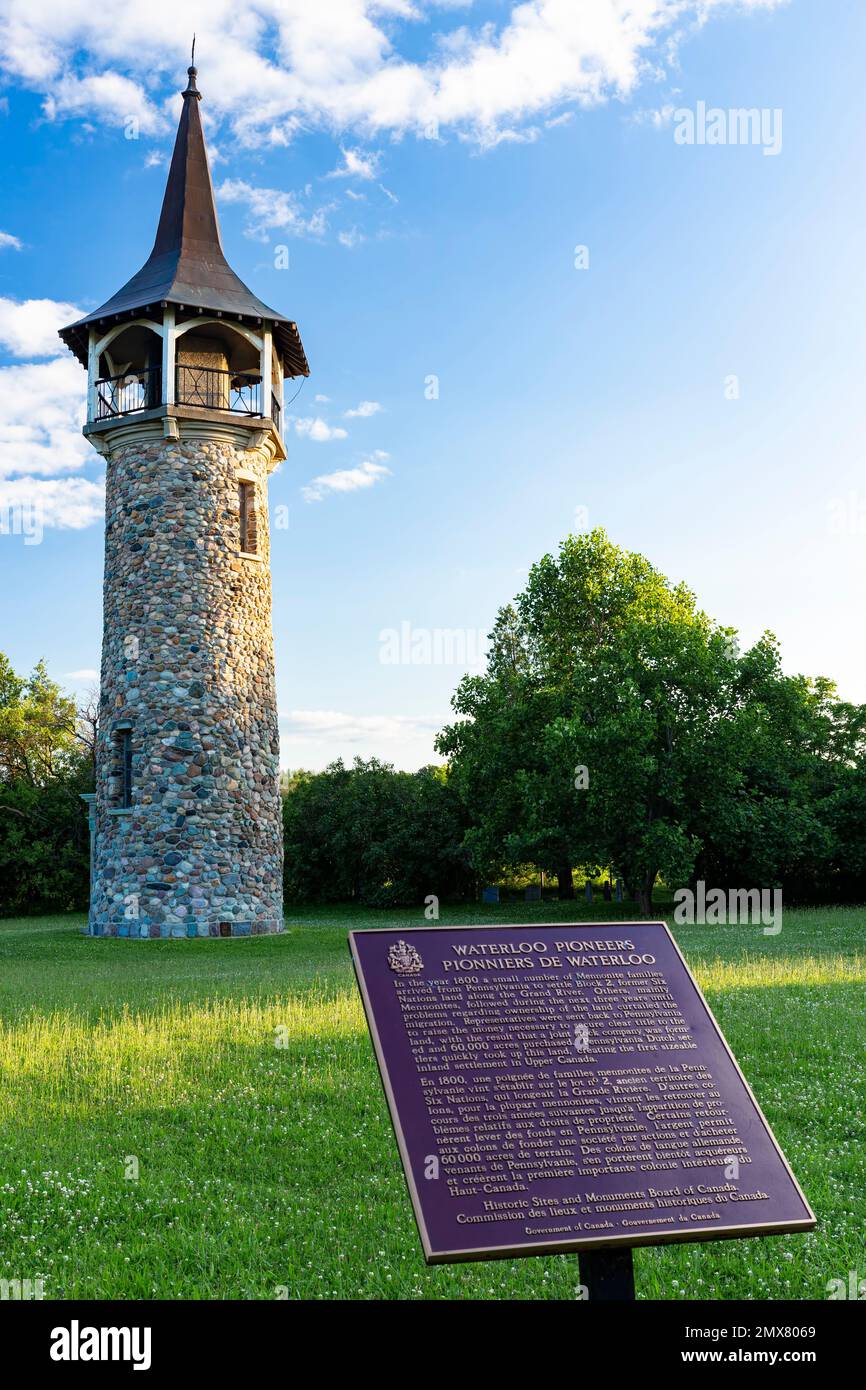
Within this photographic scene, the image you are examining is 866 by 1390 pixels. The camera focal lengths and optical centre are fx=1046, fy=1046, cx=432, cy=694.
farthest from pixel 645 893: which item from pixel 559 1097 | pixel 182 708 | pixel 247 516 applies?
pixel 559 1097

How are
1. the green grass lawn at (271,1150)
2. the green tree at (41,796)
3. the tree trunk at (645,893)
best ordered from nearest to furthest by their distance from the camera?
the green grass lawn at (271,1150), the tree trunk at (645,893), the green tree at (41,796)

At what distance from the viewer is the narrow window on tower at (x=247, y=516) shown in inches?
1185

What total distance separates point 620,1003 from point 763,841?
102 ft

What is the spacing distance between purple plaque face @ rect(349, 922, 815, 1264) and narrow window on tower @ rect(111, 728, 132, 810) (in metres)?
23.9

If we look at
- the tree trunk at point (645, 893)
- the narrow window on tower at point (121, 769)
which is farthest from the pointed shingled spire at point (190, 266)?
the tree trunk at point (645, 893)

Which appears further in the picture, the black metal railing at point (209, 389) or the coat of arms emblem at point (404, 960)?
the black metal railing at point (209, 389)

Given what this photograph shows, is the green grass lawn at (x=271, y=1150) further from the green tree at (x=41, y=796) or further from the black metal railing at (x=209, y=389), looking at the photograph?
the green tree at (x=41, y=796)

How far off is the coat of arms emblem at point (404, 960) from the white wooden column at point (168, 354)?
25.9 meters

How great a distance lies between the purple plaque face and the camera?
469cm

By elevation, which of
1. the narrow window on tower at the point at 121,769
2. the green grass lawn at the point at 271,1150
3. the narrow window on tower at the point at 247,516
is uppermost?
the narrow window on tower at the point at 247,516

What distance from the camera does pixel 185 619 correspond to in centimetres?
2830

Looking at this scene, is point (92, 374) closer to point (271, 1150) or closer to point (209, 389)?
point (209, 389)

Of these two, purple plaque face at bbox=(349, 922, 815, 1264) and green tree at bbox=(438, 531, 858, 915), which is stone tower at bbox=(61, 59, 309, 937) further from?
purple plaque face at bbox=(349, 922, 815, 1264)

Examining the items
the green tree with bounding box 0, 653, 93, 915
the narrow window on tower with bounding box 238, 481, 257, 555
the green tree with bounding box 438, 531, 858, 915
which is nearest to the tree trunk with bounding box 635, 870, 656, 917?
the green tree with bounding box 438, 531, 858, 915
